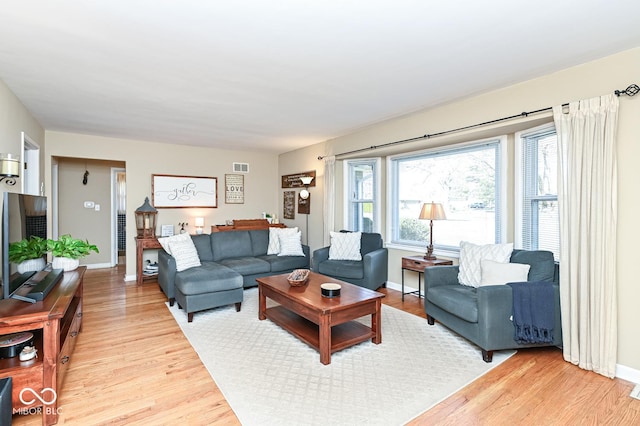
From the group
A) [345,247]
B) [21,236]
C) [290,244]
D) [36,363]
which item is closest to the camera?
[36,363]

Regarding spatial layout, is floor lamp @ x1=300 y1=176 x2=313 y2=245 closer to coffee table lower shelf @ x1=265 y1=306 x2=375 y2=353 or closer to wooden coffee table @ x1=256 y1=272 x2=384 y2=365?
wooden coffee table @ x1=256 y1=272 x2=384 y2=365

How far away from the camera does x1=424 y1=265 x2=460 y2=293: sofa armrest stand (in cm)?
342

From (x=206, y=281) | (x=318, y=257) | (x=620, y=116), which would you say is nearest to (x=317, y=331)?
(x=206, y=281)

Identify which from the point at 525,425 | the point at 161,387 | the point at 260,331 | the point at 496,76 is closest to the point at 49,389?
the point at 161,387

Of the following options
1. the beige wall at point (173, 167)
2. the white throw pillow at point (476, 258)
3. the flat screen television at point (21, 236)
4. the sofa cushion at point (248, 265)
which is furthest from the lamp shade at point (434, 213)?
the beige wall at point (173, 167)

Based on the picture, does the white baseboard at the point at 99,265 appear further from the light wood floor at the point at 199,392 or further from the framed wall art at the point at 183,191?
the light wood floor at the point at 199,392

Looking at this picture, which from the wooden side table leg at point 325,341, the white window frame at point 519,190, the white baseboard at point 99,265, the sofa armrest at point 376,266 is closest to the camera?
the wooden side table leg at point 325,341

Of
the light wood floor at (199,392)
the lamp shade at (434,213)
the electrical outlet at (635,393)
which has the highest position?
the lamp shade at (434,213)

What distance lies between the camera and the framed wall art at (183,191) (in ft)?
19.4

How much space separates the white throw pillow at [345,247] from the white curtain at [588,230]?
2.65 m

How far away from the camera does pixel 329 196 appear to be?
5633 millimetres

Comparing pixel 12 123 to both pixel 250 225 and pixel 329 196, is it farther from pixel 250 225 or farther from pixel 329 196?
pixel 329 196

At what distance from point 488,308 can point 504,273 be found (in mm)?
462

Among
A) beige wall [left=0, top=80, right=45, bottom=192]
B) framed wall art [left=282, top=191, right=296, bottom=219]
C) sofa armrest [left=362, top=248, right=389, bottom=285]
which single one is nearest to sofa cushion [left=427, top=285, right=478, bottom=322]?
sofa armrest [left=362, top=248, right=389, bottom=285]
